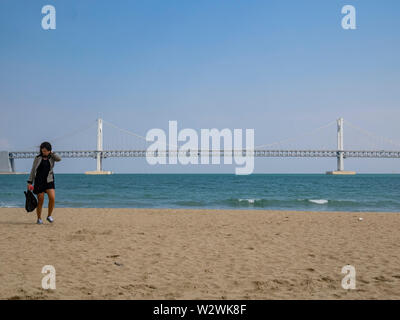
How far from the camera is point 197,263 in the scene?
3932 millimetres

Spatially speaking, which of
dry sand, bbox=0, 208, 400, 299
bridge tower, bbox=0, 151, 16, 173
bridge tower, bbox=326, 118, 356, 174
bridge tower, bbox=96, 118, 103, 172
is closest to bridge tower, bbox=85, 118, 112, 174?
bridge tower, bbox=96, 118, 103, 172

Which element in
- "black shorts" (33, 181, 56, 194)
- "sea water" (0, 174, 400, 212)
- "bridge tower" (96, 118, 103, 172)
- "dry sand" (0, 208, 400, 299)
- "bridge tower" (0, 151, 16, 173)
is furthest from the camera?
"bridge tower" (0, 151, 16, 173)

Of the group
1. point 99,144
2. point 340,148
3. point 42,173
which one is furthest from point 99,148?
point 42,173

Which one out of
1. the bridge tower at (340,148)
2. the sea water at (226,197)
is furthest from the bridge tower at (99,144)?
the bridge tower at (340,148)

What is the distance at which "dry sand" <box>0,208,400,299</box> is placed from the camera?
293 centimetres

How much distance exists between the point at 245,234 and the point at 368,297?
3387 mm

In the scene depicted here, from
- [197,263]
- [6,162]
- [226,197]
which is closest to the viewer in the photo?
[197,263]

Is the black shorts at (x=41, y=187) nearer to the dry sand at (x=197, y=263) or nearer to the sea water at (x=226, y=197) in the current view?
the dry sand at (x=197, y=263)

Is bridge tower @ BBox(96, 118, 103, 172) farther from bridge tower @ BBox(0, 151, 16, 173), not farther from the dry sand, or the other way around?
the dry sand

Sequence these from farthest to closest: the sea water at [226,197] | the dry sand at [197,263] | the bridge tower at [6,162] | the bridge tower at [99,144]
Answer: the bridge tower at [6,162]
the bridge tower at [99,144]
the sea water at [226,197]
the dry sand at [197,263]

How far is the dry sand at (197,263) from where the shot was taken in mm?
2931

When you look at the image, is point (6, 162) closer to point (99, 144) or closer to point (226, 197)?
point (99, 144)
